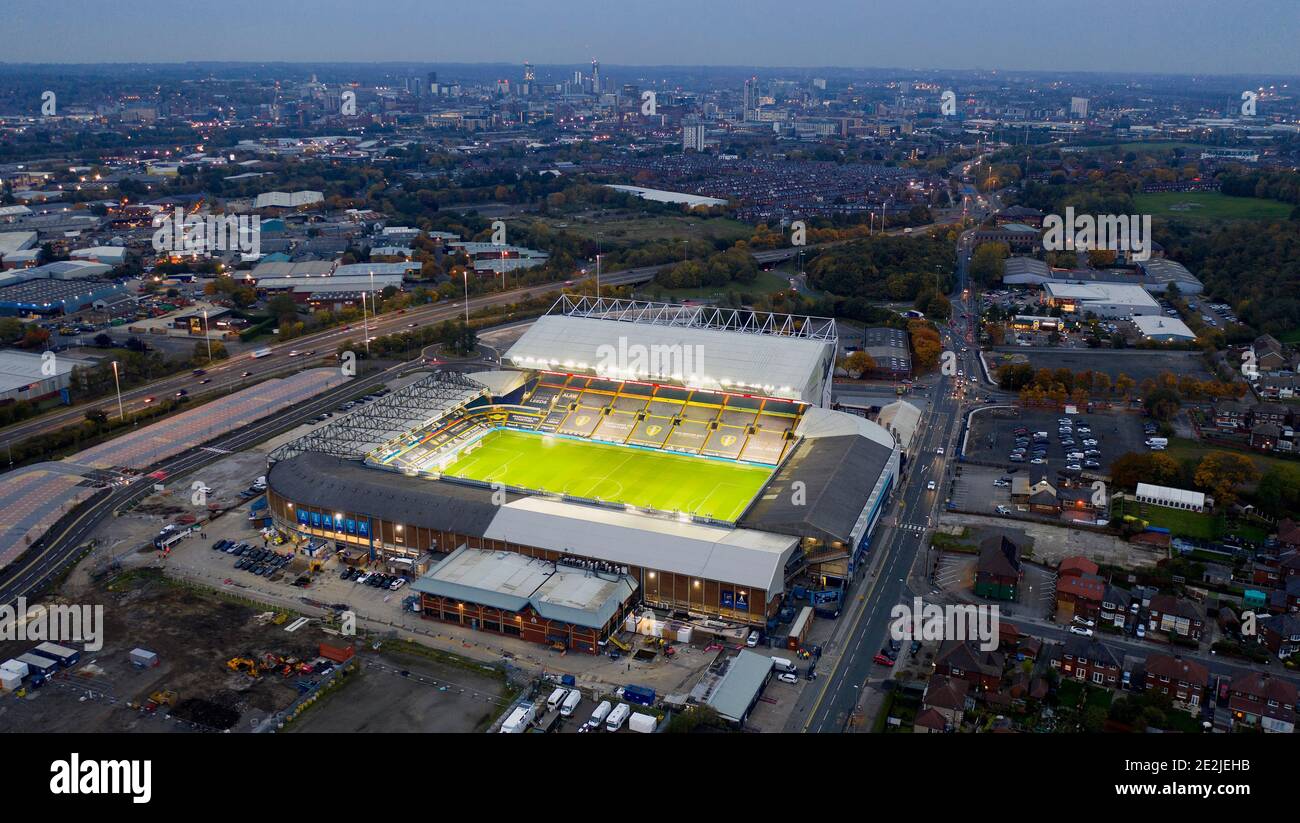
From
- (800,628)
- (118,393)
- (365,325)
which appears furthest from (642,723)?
(365,325)

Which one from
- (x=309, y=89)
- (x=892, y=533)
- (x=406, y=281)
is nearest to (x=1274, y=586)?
(x=892, y=533)

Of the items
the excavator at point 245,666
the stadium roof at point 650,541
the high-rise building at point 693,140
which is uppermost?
the high-rise building at point 693,140

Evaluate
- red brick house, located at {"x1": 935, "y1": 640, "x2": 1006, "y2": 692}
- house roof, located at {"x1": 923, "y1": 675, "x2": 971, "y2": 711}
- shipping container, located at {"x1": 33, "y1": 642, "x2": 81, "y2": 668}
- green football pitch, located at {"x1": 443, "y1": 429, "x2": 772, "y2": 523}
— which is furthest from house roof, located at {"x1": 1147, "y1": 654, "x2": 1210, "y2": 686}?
shipping container, located at {"x1": 33, "y1": 642, "x2": 81, "y2": 668}

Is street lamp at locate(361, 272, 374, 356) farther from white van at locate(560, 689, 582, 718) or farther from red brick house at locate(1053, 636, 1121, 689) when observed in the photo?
red brick house at locate(1053, 636, 1121, 689)

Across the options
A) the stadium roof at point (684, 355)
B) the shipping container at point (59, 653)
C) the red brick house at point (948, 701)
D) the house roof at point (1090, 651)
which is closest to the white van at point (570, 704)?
the red brick house at point (948, 701)

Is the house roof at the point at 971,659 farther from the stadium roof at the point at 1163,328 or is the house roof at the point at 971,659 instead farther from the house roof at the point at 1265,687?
the stadium roof at the point at 1163,328
